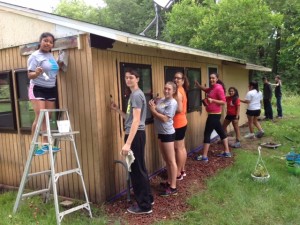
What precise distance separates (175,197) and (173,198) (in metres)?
0.05

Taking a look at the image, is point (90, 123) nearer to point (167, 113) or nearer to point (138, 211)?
point (167, 113)

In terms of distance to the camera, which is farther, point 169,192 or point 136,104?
point 169,192

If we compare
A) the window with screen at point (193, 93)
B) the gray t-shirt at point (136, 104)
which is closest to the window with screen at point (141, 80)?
the gray t-shirt at point (136, 104)

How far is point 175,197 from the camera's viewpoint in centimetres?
450

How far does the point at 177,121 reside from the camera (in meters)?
4.96

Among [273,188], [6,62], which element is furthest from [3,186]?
[273,188]

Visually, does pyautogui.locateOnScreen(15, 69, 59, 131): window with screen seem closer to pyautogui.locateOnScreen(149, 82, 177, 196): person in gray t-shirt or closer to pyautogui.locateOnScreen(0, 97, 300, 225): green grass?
pyautogui.locateOnScreen(0, 97, 300, 225): green grass

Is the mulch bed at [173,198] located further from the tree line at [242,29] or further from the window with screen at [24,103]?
the tree line at [242,29]

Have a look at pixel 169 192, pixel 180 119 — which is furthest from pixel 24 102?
pixel 169 192

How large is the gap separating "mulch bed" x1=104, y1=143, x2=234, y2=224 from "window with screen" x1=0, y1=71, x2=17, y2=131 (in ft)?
7.41

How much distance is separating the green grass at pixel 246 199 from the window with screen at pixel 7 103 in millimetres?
3141

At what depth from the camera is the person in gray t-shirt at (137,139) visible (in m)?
3.67

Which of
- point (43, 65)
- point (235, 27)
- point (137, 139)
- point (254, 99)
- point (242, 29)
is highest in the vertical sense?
point (235, 27)

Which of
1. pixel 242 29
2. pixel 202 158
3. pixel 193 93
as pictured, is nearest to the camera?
pixel 202 158
